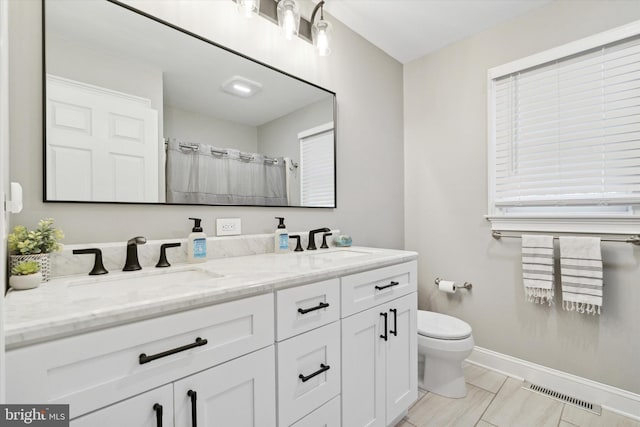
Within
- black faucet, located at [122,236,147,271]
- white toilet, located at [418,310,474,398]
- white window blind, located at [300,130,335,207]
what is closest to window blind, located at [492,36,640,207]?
white toilet, located at [418,310,474,398]

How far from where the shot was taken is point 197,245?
1319mm

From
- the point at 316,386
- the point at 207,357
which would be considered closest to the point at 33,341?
the point at 207,357

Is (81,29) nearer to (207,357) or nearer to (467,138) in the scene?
(207,357)

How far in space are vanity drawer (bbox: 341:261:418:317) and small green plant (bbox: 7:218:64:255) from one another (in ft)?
3.42

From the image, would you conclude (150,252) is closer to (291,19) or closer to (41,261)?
(41,261)

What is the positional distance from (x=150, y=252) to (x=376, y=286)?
1.02 meters

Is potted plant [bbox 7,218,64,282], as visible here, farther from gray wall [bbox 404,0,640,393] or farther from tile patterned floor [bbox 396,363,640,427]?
gray wall [bbox 404,0,640,393]

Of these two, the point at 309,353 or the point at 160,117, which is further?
the point at 160,117

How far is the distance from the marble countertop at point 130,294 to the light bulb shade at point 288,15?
1295 millimetres

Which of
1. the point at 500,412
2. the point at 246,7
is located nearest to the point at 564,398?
the point at 500,412

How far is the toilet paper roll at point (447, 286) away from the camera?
2.29 metres

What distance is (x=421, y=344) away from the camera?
1.85 meters

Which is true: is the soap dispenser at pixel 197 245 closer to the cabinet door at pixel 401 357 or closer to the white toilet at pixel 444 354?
the cabinet door at pixel 401 357

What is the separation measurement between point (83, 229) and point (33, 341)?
657 mm
